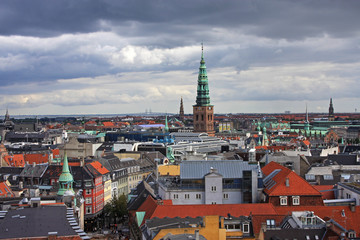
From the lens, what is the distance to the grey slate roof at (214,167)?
222 feet

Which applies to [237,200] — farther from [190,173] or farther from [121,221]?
[121,221]

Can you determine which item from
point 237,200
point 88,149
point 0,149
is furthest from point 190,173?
point 88,149

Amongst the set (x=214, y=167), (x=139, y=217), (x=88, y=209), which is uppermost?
(x=214, y=167)

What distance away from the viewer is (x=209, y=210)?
58.4 metres

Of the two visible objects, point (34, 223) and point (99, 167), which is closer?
point (34, 223)

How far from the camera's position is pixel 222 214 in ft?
189

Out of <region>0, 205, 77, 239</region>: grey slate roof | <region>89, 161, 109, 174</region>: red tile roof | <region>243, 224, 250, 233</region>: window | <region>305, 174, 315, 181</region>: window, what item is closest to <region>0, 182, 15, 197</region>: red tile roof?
<region>89, 161, 109, 174</region>: red tile roof

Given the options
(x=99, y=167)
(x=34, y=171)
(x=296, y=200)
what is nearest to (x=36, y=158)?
(x=99, y=167)

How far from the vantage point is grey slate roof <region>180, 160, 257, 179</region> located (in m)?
67.6

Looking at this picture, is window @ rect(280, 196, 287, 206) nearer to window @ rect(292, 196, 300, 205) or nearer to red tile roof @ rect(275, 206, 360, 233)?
window @ rect(292, 196, 300, 205)

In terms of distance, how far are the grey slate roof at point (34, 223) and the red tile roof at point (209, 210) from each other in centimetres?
1138

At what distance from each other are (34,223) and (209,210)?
66.3ft

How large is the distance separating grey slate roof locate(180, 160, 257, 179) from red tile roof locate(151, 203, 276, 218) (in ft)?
28.3

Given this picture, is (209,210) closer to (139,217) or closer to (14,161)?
(139,217)
